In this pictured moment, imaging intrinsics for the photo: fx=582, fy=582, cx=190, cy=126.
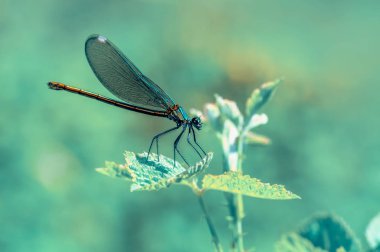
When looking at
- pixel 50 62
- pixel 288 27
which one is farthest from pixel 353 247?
pixel 288 27

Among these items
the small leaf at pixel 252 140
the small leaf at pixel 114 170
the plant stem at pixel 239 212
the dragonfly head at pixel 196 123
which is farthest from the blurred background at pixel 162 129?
the small leaf at pixel 114 170

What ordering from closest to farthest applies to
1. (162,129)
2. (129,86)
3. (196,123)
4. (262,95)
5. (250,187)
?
(250,187) → (262,95) → (196,123) → (129,86) → (162,129)

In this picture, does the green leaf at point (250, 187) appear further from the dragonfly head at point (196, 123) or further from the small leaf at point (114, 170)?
the dragonfly head at point (196, 123)

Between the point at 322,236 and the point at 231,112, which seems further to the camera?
the point at 231,112

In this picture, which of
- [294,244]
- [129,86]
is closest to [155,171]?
[294,244]

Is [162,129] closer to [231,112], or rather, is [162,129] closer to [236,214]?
[231,112]

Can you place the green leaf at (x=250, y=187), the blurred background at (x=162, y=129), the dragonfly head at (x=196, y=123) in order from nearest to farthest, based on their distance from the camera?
the green leaf at (x=250, y=187)
the dragonfly head at (x=196, y=123)
the blurred background at (x=162, y=129)
